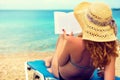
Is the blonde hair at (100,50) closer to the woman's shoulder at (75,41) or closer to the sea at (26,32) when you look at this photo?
the woman's shoulder at (75,41)

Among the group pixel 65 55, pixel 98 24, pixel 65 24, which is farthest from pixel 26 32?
pixel 98 24

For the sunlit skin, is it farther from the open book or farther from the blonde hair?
the open book

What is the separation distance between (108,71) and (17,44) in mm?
5153

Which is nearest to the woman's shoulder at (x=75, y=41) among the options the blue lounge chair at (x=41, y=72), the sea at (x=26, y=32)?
the blue lounge chair at (x=41, y=72)

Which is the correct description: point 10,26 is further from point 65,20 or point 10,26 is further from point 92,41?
point 92,41

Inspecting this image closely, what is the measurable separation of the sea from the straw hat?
4519 millimetres

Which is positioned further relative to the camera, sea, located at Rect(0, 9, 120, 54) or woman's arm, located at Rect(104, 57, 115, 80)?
sea, located at Rect(0, 9, 120, 54)

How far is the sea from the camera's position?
21.5 feet

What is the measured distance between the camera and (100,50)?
1.73 m

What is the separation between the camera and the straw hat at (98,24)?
1.73 m

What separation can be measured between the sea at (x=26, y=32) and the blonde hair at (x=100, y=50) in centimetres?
452

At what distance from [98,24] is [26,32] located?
605 cm

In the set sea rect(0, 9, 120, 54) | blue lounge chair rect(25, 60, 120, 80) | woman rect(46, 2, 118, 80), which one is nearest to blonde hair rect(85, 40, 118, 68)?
woman rect(46, 2, 118, 80)

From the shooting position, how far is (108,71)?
180 centimetres
